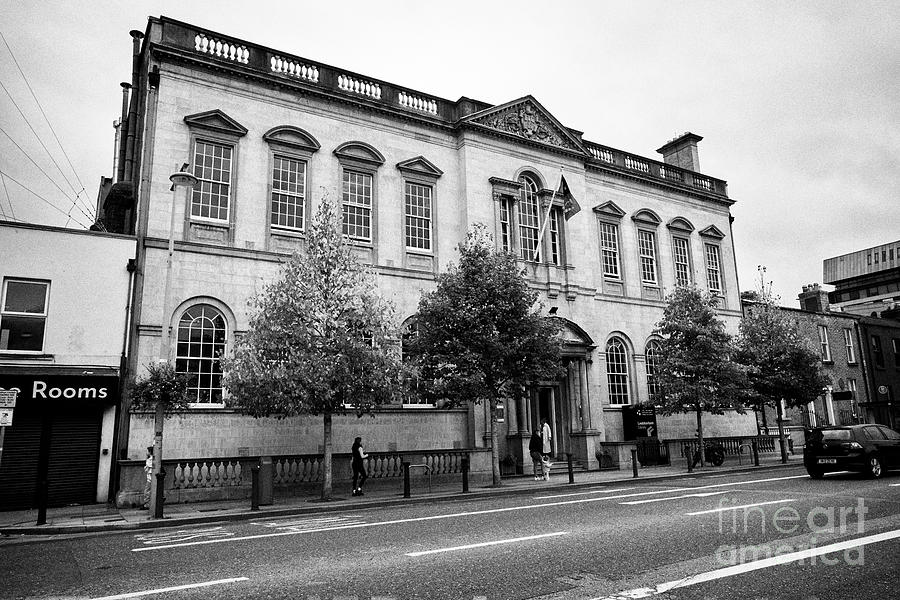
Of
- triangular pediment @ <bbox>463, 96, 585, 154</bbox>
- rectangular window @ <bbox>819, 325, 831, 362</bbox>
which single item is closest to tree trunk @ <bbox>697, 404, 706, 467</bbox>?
triangular pediment @ <bbox>463, 96, 585, 154</bbox>

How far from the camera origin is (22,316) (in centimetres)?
1647

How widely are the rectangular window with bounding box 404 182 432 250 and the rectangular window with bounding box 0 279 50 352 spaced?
37.6 ft

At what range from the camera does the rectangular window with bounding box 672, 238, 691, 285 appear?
31.0 m

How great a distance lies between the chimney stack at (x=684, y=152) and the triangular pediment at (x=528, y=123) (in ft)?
33.5

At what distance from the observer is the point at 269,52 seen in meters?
21.2

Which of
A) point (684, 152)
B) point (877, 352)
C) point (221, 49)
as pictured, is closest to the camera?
point (221, 49)

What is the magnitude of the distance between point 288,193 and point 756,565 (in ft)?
57.3

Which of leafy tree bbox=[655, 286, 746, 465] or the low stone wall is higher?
leafy tree bbox=[655, 286, 746, 465]

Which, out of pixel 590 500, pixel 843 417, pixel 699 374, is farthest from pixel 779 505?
pixel 843 417

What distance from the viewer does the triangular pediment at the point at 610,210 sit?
1117 inches

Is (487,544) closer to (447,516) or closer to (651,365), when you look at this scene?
(447,516)

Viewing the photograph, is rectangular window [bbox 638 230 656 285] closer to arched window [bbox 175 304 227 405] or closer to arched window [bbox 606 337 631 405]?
arched window [bbox 606 337 631 405]

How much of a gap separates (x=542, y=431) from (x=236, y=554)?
49.8 feet

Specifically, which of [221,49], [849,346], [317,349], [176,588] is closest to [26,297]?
[317,349]
